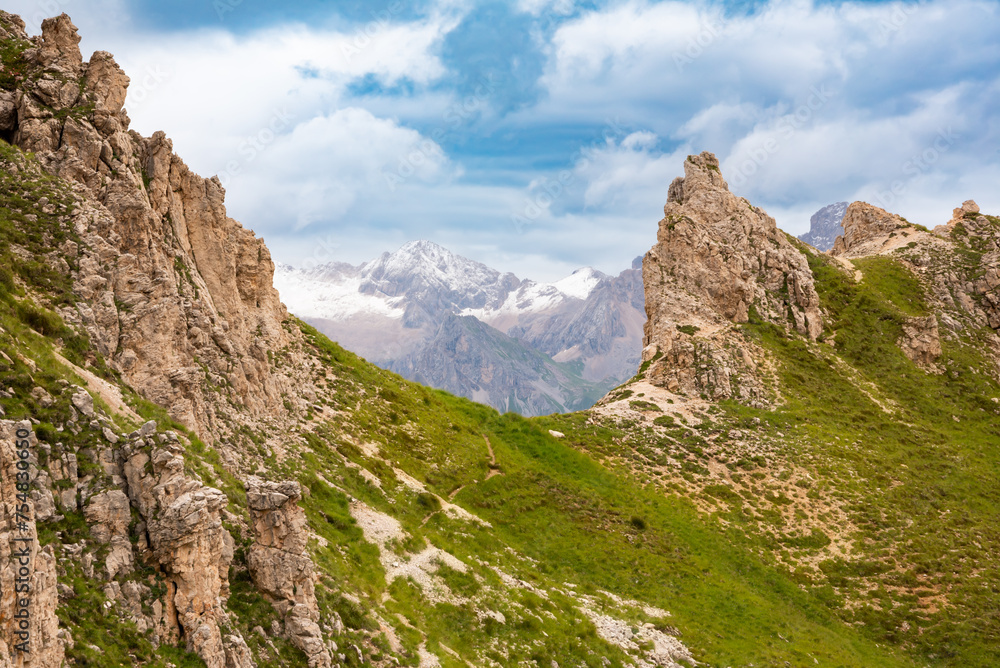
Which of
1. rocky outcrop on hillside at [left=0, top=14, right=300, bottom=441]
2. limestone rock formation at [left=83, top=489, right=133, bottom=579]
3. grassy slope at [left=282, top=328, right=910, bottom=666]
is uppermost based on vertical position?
rocky outcrop on hillside at [left=0, top=14, right=300, bottom=441]

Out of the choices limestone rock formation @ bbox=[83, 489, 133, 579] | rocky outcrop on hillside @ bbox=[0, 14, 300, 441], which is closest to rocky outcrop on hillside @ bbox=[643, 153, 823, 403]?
rocky outcrop on hillside @ bbox=[0, 14, 300, 441]

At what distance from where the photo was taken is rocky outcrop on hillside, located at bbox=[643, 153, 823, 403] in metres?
72.8

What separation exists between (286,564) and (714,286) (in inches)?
2746

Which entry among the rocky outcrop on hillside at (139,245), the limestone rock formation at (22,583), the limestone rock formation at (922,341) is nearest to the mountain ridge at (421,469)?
the limestone rock formation at (22,583)

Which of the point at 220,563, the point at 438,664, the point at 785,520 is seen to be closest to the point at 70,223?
the point at 220,563

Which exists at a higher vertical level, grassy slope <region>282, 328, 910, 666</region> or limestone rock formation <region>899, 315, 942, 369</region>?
limestone rock formation <region>899, 315, 942, 369</region>

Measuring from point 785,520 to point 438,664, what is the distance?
1569 inches

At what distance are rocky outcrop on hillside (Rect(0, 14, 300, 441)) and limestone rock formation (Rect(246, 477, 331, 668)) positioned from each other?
9.34 meters

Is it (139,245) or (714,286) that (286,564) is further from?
(714,286)

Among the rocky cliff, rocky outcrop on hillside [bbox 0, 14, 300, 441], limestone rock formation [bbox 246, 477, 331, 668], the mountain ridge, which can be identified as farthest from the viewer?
rocky outcrop on hillside [bbox 0, 14, 300, 441]

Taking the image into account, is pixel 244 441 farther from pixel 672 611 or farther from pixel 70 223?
pixel 672 611

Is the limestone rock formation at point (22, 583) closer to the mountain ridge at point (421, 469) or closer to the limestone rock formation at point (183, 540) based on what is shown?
the mountain ridge at point (421, 469)

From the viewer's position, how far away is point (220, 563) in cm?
2069

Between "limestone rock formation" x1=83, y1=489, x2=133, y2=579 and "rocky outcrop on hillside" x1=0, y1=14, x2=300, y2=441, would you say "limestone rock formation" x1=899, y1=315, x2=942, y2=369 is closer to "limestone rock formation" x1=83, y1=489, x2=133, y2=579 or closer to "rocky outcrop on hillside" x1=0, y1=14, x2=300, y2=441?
"rocky outcrop on hillside" x1=0, y1=14, x2=300, y2=441
